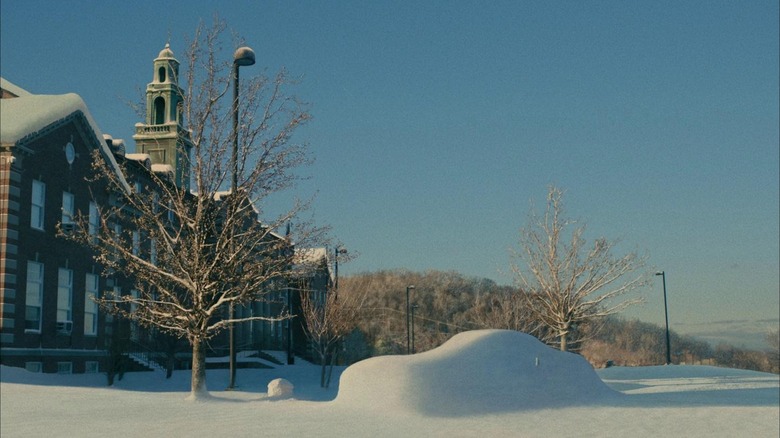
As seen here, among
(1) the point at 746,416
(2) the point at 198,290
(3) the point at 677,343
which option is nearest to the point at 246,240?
(2) the point at 198,290

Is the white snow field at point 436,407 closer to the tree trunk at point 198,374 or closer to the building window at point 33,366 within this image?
the tree trunk at point 198,374

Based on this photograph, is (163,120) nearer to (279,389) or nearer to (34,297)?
(34,297)

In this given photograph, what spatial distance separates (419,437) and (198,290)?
26.3 ft

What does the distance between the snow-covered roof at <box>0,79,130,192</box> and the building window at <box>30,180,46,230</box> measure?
6.03 ft

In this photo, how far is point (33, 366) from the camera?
28.9 meters

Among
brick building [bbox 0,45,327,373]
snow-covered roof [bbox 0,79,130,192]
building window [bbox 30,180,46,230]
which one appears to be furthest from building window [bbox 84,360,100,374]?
snow-covered roof [bbox 0,79,130,192]

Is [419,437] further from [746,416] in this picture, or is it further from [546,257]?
[546,257]

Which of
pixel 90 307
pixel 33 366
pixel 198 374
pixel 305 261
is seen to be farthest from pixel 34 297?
pixel 305 261

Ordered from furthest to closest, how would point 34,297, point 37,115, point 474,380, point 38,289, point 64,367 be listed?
point 64,367, point 37,115, point 38,289, point 34,297, point 474,380

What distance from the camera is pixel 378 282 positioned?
475ft

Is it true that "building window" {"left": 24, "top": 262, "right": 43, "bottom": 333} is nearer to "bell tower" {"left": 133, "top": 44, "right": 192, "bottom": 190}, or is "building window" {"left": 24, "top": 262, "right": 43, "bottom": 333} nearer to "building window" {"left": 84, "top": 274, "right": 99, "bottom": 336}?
"building window" {"left": 84, "top": 274, "right": 99, "bottom": 336}

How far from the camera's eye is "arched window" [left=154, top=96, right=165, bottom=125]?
49453mm

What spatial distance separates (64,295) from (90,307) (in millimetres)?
2118

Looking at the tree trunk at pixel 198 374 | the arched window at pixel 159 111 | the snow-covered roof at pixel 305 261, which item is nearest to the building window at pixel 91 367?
the snow-covered roof at pixel 305 261
